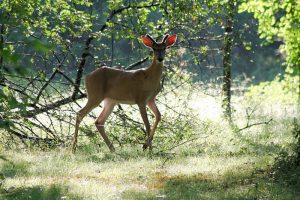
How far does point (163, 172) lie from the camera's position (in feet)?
28.8

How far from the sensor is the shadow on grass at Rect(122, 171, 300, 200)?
7.12 m

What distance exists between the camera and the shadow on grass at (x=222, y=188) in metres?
7.12

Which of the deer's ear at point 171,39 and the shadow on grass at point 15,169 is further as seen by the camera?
the deer's ear at point 171,39

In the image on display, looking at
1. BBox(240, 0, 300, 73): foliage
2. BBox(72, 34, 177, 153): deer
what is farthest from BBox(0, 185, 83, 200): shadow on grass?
BBox(72, 34, 177, 153): deer

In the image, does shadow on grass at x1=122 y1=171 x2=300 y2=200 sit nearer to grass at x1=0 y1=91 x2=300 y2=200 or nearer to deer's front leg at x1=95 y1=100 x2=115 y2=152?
grass at x1=0 y1=91 x2=300 y2=200

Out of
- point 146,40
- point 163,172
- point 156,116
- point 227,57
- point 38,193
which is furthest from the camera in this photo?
point 227,57

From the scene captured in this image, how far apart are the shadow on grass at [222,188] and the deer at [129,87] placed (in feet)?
10.2

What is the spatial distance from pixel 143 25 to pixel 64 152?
310 cm

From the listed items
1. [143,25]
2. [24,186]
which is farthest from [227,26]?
[24,186]

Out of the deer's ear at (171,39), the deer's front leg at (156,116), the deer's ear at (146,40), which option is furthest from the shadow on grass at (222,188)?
the deer's ear at (171,39)

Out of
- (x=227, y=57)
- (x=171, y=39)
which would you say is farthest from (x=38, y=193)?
(x=227, y=57)

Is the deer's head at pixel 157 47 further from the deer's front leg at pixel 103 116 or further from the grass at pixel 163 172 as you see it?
the grass at pixel 163 172

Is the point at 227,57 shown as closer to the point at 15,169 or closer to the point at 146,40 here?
the point at 146,40

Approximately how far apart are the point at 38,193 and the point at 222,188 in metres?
2.05
